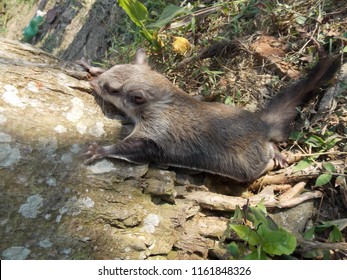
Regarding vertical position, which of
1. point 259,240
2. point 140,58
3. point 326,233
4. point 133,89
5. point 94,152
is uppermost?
point 140,58

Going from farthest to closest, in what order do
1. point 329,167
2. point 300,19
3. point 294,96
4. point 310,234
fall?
1. point 300,19
2. point 294,96
3. point 329,167
4. point 310,234

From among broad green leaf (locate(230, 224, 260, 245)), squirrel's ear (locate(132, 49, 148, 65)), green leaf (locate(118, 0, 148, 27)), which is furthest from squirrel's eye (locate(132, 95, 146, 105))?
broad green leaf (locate(230, 224, 260, 245))

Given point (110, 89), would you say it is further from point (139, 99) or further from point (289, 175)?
point (289, 175)

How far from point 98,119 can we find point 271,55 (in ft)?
6.70

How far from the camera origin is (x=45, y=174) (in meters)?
2.87

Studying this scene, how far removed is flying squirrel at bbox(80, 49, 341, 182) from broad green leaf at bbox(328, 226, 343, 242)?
848mm

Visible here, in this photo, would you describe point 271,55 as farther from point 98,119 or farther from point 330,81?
point 98,119

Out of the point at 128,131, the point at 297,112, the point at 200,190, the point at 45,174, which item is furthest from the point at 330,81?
the point at 45,174

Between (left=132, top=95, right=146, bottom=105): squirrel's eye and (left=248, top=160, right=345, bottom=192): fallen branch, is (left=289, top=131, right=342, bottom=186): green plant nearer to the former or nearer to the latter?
(left=248, top=160, right=345, bottom=192): fallen branch

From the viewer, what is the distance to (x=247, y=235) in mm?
2678

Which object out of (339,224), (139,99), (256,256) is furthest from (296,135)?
(139,99)

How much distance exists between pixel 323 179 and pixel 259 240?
0.91 m

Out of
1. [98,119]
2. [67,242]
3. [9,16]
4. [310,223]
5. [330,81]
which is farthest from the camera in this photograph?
[9,16]

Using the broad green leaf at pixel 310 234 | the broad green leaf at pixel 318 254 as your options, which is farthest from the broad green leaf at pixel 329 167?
the broad green leaf at pixel 318 254
